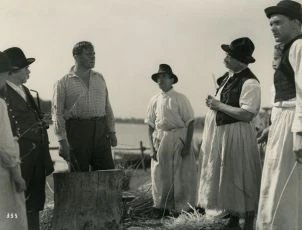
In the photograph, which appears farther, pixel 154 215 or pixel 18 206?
pixel 154 215

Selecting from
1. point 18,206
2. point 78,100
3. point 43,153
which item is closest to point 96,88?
point 78,100

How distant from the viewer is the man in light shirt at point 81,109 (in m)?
6.25

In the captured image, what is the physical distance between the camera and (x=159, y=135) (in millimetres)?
8484

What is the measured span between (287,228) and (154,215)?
4045 mm

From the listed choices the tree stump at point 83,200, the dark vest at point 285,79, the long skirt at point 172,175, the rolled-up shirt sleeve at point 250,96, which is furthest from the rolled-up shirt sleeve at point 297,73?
the long skirt at point 172,175

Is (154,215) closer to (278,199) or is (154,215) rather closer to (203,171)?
(203,171)

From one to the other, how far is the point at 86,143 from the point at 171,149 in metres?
2.47

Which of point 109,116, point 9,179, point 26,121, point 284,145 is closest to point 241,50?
point 109,116

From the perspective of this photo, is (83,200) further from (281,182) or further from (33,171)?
(281,182)

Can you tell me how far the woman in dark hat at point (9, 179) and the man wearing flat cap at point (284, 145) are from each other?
2143 mm

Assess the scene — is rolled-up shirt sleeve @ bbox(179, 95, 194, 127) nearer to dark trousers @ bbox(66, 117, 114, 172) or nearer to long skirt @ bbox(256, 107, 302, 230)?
dark trousers @ bbox(66, 117, 114, 172)

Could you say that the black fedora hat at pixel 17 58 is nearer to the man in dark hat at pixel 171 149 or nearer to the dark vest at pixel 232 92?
the dark vest at pixel 232 92

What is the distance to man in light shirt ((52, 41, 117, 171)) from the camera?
6254 mm

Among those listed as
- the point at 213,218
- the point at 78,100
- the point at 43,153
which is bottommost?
the point at 213,218
